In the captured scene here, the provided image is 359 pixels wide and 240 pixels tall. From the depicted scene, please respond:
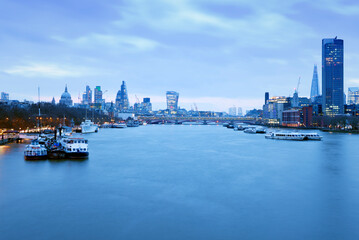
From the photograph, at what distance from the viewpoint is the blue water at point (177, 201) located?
1194cm

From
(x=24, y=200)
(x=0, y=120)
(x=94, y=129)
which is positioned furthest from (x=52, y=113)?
(x=24, y=200)

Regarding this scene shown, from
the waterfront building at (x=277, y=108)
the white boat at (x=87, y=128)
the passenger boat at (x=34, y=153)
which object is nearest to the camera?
the passenger boat at (x=34, y=153)

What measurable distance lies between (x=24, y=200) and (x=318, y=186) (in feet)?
52.4

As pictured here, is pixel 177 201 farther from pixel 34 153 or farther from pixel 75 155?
pixel 34 153

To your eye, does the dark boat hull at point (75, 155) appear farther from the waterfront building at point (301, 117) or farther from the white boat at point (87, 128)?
the waterfront building at point (301, 117)

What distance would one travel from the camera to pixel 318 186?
1917 cm

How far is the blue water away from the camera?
11.9m

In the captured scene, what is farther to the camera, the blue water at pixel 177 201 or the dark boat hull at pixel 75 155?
the dark boat hull at pixel 75 155

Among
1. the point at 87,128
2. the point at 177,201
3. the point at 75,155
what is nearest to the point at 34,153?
the point at 75,155

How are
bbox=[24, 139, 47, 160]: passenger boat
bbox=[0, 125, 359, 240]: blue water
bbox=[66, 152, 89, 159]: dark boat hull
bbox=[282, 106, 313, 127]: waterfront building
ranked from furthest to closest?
bbox=[282, 106, 313, 127]: waterfront building
bbox=[66, 152, 89, 159]: dark boat hull
bbox=[24, 139, 47, 160]: passenger boat
bbox=[0, 125, 359, 240]: blue water

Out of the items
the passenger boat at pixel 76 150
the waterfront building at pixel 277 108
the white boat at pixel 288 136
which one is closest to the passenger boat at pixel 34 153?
the passenger boat at pixel 76 150

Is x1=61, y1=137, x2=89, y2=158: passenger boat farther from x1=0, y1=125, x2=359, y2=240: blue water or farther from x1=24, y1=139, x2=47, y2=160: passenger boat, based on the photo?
x1=0, y1=125, x2=359, y2=240: blue water

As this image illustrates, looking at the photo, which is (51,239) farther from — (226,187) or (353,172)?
(353,172)

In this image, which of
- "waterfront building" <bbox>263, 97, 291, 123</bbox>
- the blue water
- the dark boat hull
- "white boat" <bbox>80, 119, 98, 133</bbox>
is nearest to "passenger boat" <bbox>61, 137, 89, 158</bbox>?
the dark boat hull
